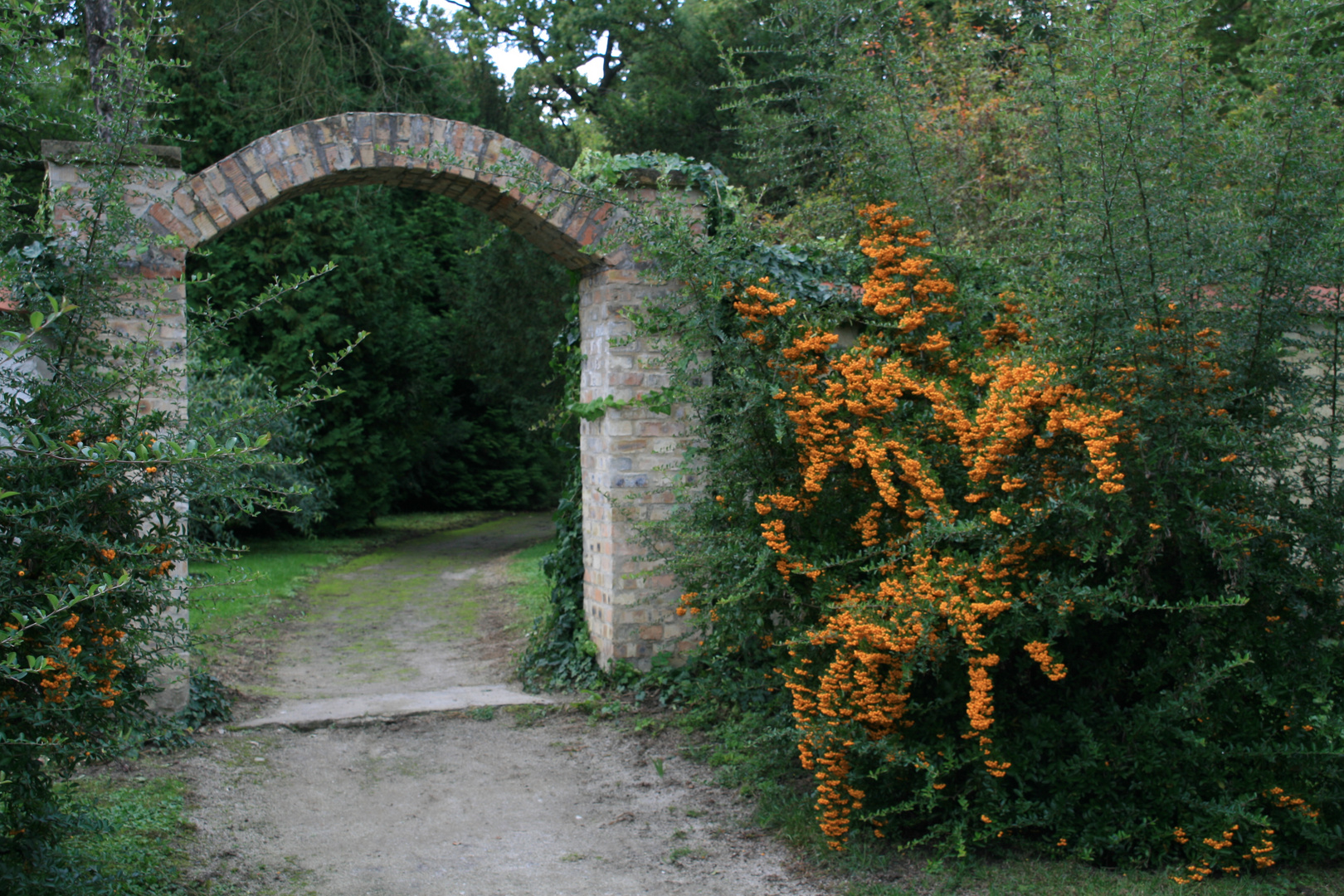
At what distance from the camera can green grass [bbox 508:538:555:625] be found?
8.62m

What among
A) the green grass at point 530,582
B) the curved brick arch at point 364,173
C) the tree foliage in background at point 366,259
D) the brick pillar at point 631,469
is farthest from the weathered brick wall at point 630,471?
the tree foliage in background at point 366,259

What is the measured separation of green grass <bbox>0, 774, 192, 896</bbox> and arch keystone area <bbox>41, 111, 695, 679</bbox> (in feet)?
5.87

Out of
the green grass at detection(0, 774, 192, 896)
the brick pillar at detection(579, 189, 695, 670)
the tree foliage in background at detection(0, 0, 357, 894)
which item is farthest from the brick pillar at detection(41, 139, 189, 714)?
the brick pillar at detection(579, 189, 695, 670)

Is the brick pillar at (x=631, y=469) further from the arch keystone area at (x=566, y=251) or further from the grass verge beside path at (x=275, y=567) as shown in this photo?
the grass verge beside path at (x=275, y=567)

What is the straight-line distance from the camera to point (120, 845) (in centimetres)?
357

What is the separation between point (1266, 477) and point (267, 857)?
3.88 metres

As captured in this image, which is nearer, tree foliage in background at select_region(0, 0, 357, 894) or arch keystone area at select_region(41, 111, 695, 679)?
tree foliage in background at select_region(0, 0, 357, 894)

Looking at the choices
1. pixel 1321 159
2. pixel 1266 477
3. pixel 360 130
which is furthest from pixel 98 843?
pixel 1321 159

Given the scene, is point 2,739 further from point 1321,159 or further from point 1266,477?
point 1321,159

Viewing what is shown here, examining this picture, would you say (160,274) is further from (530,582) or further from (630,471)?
(530,582)

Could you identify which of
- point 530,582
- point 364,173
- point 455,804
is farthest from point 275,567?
point 455,804

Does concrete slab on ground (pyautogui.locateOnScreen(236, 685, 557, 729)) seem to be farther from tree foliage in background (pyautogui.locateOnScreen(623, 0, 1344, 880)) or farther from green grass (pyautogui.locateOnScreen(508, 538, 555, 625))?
tree foliage in background (pyautogui.locateOnScreen(623, 0, 1344, 880))

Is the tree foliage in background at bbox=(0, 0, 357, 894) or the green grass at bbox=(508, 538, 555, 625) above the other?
the tree foliage in background at bbox=(0, 0, 357, 894)

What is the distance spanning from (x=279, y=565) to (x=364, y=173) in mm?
7404
